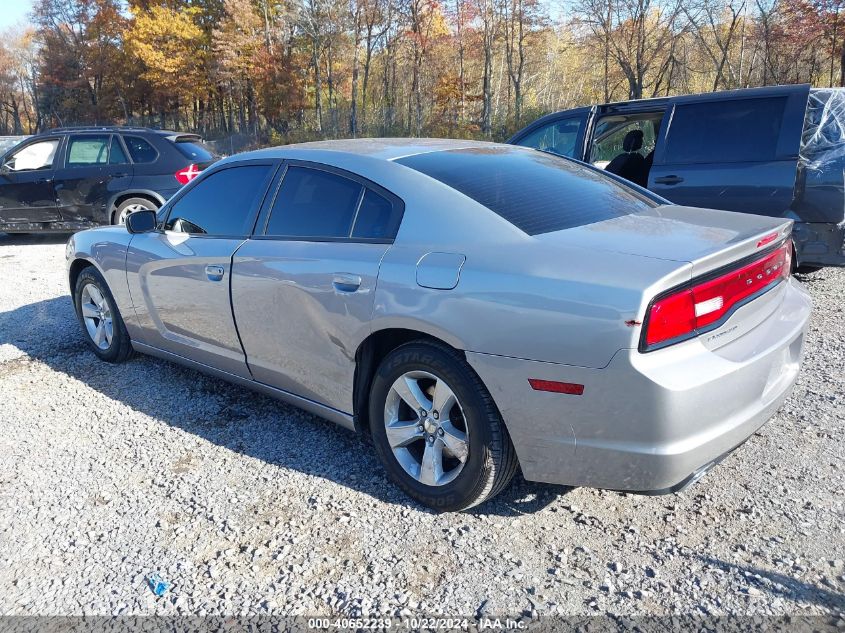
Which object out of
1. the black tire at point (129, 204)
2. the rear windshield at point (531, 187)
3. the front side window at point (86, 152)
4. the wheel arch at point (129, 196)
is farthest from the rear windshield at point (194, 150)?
the rear windshield at point (531, 187)

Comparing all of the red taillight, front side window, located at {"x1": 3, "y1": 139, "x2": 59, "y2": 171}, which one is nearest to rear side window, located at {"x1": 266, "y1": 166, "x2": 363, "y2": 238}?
the red taillight

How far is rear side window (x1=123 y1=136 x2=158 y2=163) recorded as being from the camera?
9742 mm

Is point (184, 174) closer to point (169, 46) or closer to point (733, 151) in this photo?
point (733, 151)

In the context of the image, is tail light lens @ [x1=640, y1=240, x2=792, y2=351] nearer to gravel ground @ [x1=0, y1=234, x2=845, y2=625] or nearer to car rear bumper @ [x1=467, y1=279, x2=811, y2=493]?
car rear bumper @ [x1=467, y1=279, x2=811, y2=493]

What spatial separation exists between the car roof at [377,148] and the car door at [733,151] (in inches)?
105

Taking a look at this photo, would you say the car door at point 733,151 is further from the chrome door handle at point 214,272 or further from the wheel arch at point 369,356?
the chrome door handle at point 214,272

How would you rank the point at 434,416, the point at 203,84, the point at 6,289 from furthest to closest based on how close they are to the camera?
the point at 203,84 < the point at 6,289 < the point at 434,416

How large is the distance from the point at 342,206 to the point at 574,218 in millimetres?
1130

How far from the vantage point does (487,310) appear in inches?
96.0

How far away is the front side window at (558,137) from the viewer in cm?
664

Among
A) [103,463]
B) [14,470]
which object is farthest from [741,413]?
[14,470]

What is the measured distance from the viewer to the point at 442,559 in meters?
2.51

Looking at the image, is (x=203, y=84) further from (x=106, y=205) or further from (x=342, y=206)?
(x=342, y=206)

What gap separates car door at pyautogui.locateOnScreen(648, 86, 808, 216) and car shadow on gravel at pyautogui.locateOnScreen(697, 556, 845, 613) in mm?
3682
